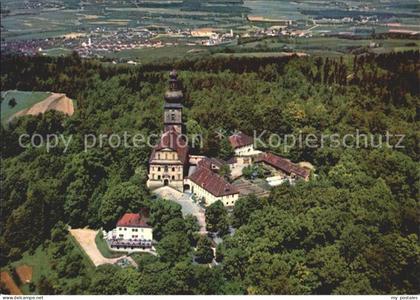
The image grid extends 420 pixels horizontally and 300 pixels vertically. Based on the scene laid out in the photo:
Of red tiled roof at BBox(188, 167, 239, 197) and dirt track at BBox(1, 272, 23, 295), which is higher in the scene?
red tiled roof at BBox(188, 167, 239, 197)

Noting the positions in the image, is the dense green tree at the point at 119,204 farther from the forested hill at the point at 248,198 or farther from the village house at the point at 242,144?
the village house at the point at 242,144

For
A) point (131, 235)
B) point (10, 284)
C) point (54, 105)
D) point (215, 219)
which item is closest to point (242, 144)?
point (215, 219)

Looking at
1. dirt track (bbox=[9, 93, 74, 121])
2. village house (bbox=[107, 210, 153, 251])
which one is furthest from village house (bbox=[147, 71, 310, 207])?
dirt track (bbox=[9, 93, 74, 121])

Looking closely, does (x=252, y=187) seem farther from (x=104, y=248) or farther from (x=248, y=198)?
(x=104, y=248)

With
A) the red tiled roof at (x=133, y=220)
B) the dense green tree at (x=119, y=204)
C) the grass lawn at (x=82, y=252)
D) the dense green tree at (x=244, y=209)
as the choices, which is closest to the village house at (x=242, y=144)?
the dense green tree at (x=244, y=209)

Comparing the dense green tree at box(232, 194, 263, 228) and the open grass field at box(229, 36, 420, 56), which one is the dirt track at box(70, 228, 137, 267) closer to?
the dense green tree at box(232, 194, 263, 228)

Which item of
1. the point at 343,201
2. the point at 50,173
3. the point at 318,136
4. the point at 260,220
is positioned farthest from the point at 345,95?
the point at 50,173
